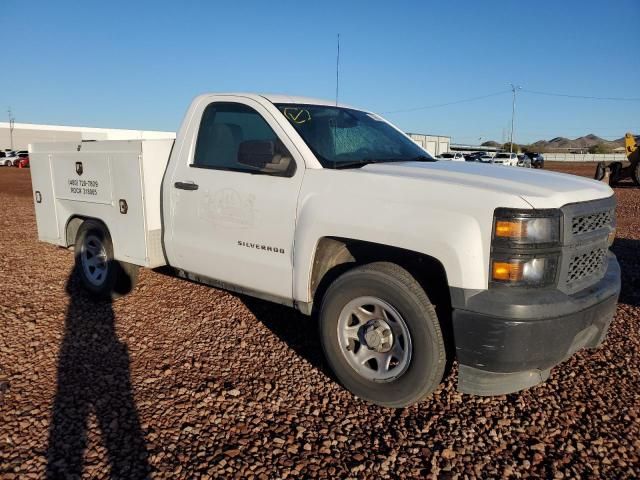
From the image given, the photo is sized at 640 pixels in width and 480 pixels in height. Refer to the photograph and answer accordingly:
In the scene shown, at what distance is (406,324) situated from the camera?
308 cm

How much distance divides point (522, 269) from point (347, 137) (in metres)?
1.87

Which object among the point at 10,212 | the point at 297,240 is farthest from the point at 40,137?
the point at 297,240

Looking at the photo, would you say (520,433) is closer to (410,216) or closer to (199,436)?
(410,216)

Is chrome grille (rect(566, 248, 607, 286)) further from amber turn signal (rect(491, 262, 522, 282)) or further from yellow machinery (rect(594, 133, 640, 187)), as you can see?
yellow machinery (rect(594, 133, 640, 187))

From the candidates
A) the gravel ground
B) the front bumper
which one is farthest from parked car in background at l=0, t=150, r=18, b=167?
the front bumper

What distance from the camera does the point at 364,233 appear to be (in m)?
3.19

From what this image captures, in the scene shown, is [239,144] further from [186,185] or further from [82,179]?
[82,179]

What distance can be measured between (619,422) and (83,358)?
12.2ft

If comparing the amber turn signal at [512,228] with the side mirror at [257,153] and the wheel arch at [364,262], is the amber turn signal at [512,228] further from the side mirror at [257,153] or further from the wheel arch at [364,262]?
the side mirror at [257,153]

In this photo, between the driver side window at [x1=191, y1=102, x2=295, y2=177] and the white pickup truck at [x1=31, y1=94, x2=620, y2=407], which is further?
the driver side window at [x1=191, y1=102, x2=295, y2=177]

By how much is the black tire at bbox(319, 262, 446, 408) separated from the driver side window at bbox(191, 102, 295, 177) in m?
0.94

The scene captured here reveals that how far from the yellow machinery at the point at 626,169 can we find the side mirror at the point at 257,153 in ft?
59.6

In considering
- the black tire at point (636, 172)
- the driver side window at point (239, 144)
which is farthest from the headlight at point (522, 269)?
the black tire at point (636, 172)

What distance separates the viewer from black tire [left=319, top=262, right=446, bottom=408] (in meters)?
3.01
